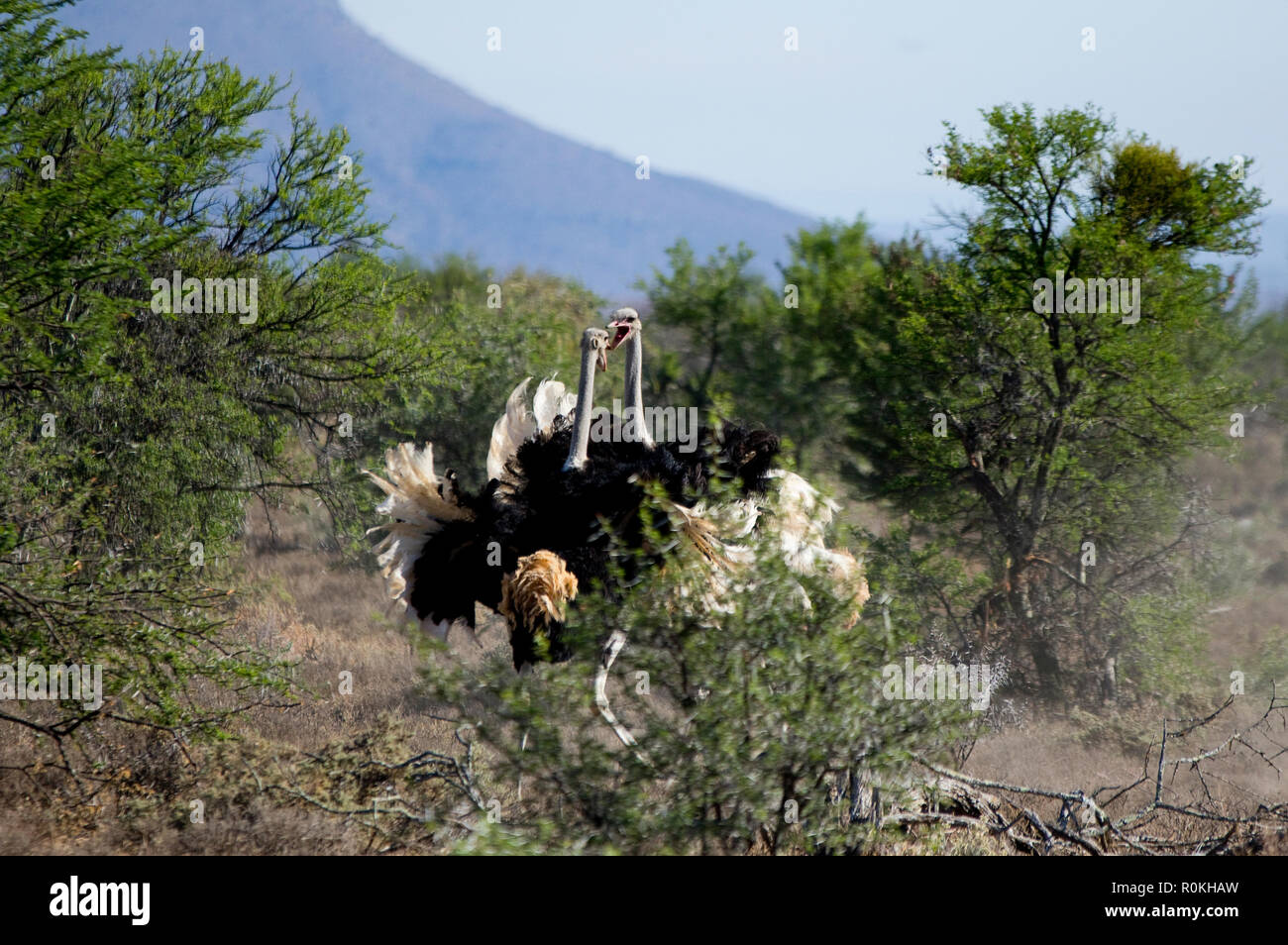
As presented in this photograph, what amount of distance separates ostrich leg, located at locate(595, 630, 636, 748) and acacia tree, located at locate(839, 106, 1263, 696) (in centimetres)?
624

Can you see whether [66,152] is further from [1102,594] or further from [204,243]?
[1102,594]

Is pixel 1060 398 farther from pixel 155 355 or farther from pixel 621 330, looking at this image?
pixel 155 355

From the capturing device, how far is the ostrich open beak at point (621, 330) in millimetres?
10773

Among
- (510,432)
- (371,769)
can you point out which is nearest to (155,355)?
(510,432)

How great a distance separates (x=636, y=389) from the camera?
10.4 meters

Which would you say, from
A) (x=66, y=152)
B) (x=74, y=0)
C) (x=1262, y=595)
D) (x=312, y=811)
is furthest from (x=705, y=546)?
(x=1262, y=595)

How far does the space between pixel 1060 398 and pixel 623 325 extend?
638 cm

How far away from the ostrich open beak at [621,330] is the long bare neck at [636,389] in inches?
2.6

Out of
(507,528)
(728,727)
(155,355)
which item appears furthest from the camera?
(155,355)

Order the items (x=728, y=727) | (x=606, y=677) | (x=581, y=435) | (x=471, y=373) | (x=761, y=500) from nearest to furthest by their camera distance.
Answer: (x=728, y=727) → (x=606, y=677) → (x=761, y=500) → (x=581, y=435) → (x=471, y=373)

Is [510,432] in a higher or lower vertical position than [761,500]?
higher

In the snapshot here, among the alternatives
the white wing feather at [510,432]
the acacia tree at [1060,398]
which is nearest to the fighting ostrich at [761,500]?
the white wing feather at [510,432]

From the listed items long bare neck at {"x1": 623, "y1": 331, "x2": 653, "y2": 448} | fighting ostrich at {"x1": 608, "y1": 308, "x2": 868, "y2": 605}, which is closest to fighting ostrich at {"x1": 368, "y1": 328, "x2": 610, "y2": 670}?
long bare neck at {"x1": 623, "y1": 331, "x2": 653, "y2": 448}

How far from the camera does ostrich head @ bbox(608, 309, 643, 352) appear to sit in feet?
35.3
